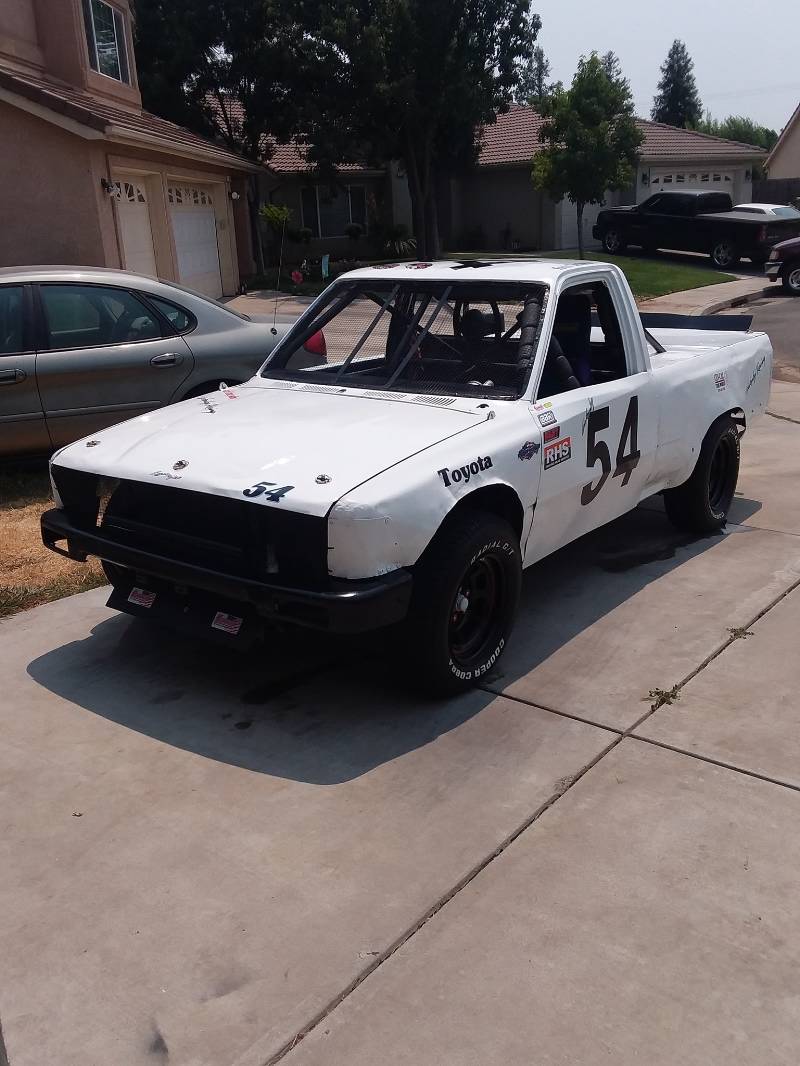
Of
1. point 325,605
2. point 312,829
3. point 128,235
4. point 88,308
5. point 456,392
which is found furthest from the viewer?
point 128,235

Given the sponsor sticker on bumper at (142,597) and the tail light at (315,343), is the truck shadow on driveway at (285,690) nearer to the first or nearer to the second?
the sponsor sticker on bumper at (142,597)

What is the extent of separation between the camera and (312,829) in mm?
3301

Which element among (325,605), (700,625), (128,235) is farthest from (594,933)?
(128,235)

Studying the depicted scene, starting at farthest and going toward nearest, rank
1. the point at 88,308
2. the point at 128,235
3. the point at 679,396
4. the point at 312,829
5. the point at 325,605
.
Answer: the point at 128,235
the point at 88,308
the point at 679,396
the point at 325,605
the point at 312,829

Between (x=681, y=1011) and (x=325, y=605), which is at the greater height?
(x=325, y=605)

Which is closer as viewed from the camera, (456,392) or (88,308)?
(456,392)

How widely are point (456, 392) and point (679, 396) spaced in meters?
1.64

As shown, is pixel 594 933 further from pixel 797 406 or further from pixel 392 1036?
pixel 797 406

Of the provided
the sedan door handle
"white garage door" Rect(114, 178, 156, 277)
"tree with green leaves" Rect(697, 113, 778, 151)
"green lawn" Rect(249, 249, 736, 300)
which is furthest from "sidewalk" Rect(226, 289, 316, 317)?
"tree with green leaves" Rect(697, 113, 778, 151)

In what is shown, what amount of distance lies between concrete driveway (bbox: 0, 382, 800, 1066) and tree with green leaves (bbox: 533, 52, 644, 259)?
22.6 metres

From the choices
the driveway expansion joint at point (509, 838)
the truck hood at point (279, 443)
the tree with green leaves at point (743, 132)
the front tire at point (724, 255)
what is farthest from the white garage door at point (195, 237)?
the tree with green leaves at point (743, 132)

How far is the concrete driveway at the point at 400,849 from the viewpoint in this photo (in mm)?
2535

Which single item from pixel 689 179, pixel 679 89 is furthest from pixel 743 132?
pixel 689 179

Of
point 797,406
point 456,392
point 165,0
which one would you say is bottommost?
point 797,406
